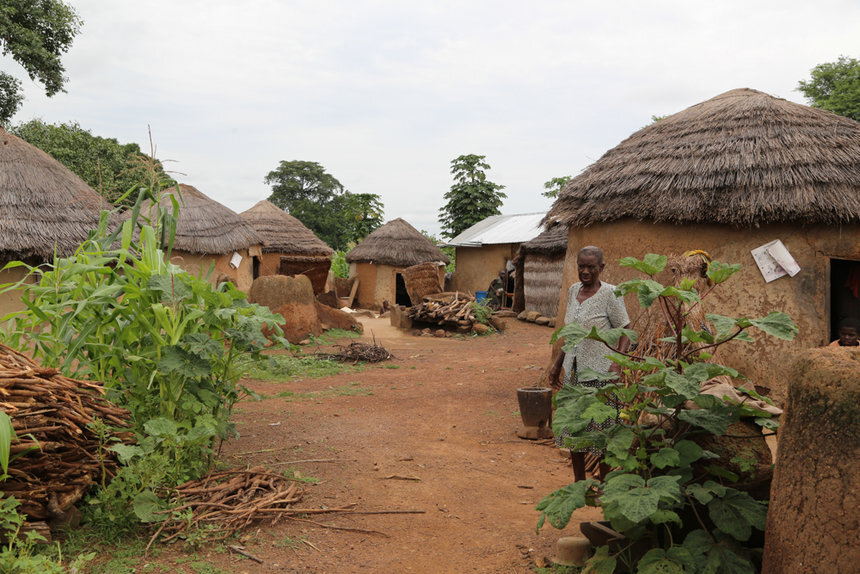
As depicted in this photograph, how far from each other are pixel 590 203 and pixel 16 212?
287 inches

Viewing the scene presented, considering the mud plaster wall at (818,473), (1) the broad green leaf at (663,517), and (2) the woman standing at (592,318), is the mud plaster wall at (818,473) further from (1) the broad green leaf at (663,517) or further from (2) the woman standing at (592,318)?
(2) the woman standing at (592,318)

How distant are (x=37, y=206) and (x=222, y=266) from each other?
6163 millimetres

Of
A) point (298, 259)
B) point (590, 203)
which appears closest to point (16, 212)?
point (590, 203)

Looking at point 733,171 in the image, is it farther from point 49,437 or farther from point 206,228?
point 206,228

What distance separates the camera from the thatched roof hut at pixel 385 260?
19297 millimetres

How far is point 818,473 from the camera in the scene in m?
2.21

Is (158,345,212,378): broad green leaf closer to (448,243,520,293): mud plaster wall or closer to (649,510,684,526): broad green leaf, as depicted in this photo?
(649,510,684,526): broad green leaf

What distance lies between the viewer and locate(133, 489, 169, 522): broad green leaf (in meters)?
3.33

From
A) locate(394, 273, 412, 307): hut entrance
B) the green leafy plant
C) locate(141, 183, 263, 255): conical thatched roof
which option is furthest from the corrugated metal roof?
the green leafy plant

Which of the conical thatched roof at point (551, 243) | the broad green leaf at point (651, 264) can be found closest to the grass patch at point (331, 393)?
the broad green leaf at point (651, 264)

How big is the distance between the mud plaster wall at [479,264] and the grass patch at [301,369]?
10.7 m

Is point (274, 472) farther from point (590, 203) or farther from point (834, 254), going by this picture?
point (834, 254)

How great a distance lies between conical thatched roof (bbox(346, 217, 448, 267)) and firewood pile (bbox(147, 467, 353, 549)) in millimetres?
15172

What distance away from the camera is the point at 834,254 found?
5820 millimetres
